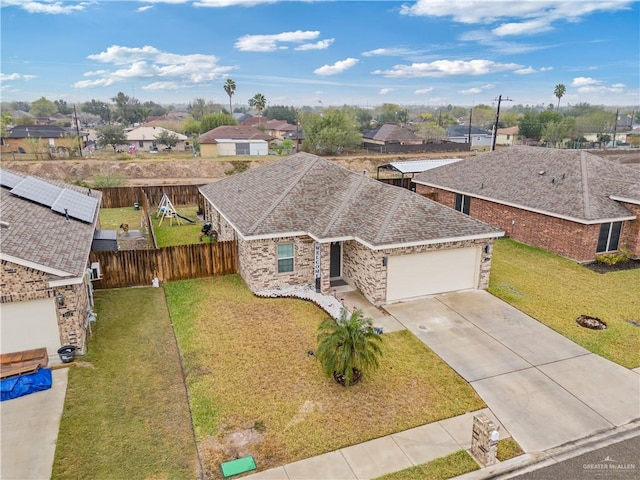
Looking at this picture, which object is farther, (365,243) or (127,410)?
(365,243)

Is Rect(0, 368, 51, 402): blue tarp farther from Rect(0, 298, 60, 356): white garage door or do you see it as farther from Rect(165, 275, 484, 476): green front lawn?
Rect(165, 275, 484, 476): green front lawn

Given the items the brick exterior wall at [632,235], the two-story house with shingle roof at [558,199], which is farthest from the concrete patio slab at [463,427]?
the brick exterior wall at [632,235]

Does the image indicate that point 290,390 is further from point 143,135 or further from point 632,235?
point 143,135

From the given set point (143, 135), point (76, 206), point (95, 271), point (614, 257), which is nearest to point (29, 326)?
point (95, 271)

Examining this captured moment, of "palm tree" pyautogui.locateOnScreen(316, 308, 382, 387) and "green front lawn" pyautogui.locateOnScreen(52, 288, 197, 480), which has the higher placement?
"palm tree" pyautogui.locateOnScreen(316, 308, 382, 387)

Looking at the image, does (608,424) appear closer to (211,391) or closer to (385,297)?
(385,297)

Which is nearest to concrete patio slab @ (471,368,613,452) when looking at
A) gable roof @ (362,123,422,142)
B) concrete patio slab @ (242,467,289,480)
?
concrete patio slab @ (242,467,289,480)
